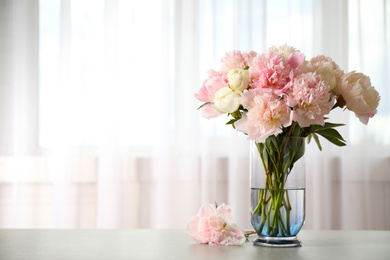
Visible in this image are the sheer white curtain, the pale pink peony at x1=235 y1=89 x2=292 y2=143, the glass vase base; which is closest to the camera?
the pale pink peony at x1=235 y1=89 x2=292 y2=143

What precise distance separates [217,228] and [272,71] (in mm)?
344

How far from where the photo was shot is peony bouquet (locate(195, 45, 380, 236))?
0.97m

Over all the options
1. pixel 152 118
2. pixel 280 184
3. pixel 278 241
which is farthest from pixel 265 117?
pixel 152 118

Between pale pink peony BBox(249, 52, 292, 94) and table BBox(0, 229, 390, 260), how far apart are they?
1.04 feet

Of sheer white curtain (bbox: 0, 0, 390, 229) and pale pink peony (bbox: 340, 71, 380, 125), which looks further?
sheer white curtain (bbox: 0, 0, 390, 229)

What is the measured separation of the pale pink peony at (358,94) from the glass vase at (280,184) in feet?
0.40

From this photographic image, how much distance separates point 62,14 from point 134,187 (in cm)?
97

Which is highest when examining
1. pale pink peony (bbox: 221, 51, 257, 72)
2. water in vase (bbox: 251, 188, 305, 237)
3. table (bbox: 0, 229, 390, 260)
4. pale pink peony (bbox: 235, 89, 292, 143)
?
pale pink peony (bbox: 221, 51, 257, 72)

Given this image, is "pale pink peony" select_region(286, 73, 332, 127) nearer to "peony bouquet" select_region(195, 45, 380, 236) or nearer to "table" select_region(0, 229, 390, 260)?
"peony bouquet" select_region(195, 45, 380, 236)

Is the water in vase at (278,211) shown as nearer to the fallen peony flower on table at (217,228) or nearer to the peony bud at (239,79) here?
the fallen peony flower on table at (217,228)

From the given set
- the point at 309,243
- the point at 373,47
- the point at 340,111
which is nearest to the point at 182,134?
the point at 340,111

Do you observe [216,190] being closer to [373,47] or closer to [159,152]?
[159,152]

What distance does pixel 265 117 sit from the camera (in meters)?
0.96

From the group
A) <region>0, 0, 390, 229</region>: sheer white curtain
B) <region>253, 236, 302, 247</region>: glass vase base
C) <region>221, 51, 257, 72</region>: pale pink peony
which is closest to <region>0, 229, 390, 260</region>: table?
<region>253, 236, 302, 247</region>: glass vase base
